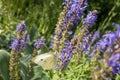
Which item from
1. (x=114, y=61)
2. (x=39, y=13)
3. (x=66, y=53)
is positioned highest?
(x=39, y=13)

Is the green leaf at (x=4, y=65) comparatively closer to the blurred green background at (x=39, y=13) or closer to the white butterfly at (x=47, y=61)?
the white butterfly at (x=47, y=61)

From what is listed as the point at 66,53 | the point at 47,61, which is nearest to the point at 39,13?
the point at 47,61

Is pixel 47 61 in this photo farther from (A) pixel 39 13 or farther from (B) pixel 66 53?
(A) pixel 39 13

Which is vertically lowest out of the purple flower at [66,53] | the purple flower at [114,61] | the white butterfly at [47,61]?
the purple flower at [114,61]

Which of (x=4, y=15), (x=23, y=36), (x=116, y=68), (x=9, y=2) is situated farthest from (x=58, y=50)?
(x=9, y=2)

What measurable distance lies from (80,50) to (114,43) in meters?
1.68

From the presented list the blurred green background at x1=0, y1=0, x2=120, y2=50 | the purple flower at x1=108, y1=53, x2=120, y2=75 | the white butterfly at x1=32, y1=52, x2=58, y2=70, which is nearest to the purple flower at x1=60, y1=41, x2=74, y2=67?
the white butterfly at x1=32, y1=52, x2=58, y2=70

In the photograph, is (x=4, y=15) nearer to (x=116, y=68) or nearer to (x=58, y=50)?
(x=58, y=50)

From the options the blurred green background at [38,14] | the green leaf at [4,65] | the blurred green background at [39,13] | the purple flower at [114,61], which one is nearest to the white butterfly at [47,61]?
the green leaf at [4,65]

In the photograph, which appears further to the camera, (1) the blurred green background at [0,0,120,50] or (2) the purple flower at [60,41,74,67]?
(1) the blurred green background at [0,0,120,50]

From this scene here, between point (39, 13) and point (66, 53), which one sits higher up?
point (39, 13)

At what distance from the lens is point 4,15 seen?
623 centimetres

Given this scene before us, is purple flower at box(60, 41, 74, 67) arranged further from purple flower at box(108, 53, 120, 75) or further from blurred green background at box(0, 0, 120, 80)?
blurred green background at box(0, 0, 120, 80)

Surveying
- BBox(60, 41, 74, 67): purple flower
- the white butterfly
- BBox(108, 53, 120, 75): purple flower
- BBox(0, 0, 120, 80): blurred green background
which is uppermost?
BBox(0, 0, 120, 80): blurred green background
